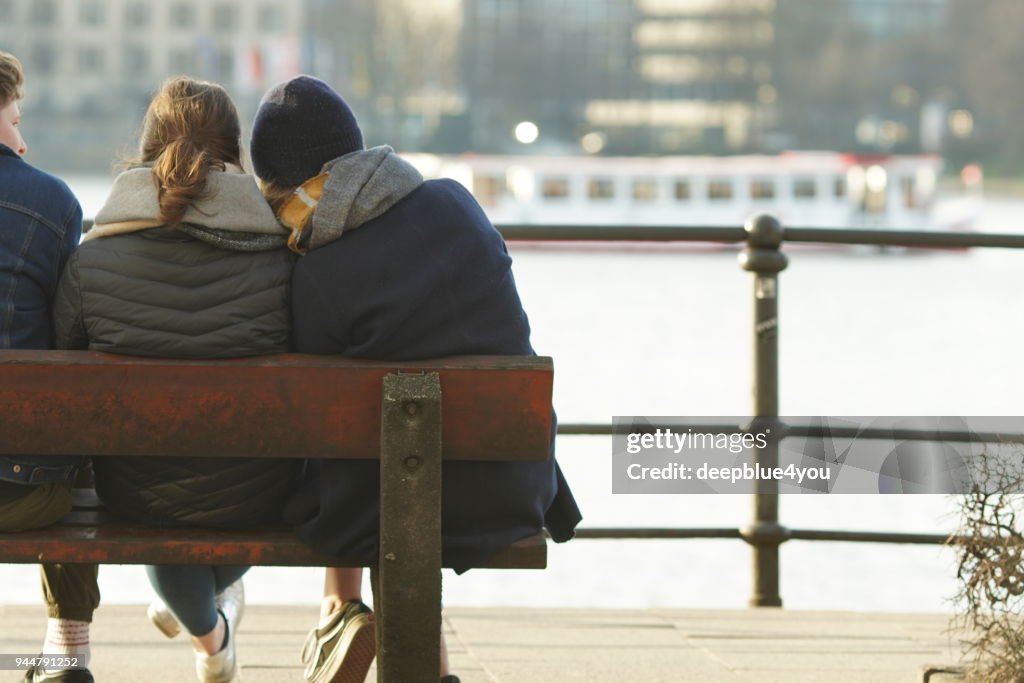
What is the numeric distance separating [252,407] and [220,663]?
751 mm

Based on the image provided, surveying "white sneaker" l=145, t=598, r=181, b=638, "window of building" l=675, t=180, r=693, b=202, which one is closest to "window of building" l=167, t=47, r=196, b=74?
"window of building" l=675, t=180, r=693, b=202

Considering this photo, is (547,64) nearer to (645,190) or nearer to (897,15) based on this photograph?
(897,15)

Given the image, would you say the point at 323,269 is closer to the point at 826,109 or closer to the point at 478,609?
the point at 478,609

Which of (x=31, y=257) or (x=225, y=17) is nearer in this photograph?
(x=31, y=257)

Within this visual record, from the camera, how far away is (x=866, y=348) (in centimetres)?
2338

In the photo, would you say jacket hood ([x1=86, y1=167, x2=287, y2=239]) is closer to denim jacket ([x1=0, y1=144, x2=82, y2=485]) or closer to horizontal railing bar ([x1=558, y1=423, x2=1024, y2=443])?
denim jacket ([x1=0, y1=144, x2=82, y2=485])

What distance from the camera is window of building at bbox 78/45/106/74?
258 feet

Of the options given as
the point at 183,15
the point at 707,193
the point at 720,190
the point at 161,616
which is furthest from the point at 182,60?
the point at 161,616

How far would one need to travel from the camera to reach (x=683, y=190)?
44188 mm

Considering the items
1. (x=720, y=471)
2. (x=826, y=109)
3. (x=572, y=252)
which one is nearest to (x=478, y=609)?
(x=720, y=471)

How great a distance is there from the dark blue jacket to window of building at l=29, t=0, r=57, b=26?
84.8m

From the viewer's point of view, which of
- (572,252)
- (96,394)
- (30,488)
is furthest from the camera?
(572,252)

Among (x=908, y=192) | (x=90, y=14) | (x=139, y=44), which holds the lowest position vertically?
(x=908, y=192)

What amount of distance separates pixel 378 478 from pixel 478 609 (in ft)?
5.20
